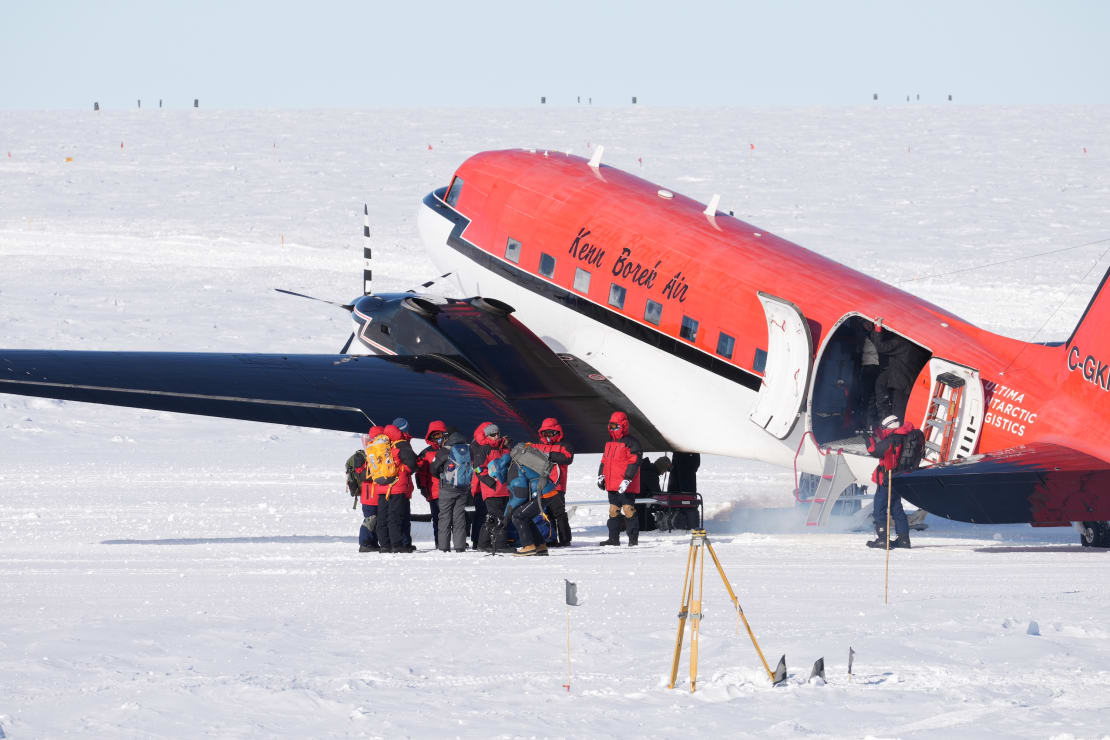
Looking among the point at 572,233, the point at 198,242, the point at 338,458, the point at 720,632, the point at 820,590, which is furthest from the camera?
the point at 198,242

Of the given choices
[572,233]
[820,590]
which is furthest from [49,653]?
[572,233]

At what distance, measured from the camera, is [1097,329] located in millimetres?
16438

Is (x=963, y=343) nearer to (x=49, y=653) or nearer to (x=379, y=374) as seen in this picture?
(x=379, y=374)

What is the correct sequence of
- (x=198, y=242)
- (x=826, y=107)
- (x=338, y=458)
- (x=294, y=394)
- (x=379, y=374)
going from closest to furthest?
(x=294, y=394) → (x=379, y=374) → (x=338, y=458) → (x=198, y=242) → (x=826, y=107)

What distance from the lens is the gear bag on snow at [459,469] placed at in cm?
1711

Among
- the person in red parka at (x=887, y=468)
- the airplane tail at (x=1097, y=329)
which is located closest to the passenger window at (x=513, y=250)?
the person in red parka at (x=887, y=468)

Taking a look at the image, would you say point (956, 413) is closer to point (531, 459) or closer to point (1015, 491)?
point (1015, 491)

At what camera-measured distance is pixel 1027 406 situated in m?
16.9

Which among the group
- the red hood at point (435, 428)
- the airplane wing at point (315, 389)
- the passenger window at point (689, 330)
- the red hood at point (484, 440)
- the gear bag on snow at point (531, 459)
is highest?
the passenger window at point (689, 330)

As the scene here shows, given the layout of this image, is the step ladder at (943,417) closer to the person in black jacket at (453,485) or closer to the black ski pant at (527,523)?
the black ski pant at (527,523)

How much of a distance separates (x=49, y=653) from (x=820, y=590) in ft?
22.7

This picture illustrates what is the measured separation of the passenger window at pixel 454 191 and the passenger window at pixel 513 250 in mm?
1978

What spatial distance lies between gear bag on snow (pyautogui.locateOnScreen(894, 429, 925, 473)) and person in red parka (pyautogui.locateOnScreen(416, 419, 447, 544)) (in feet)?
17.5

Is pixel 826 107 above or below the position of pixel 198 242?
above
